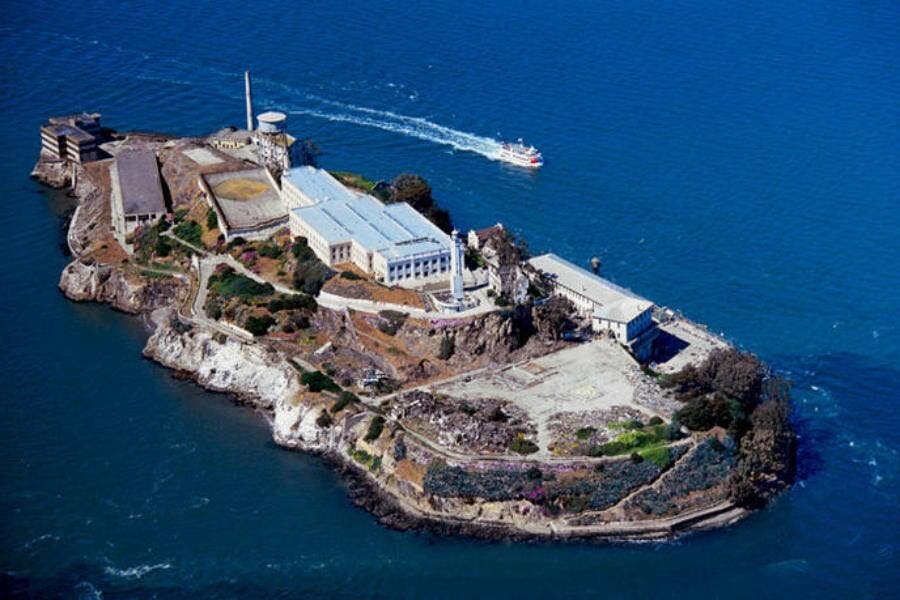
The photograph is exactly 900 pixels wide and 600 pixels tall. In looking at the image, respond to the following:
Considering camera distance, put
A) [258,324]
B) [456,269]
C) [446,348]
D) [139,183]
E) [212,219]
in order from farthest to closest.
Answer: [139,183]
[212,219]
[258,324]
[456,269]
[446,348]

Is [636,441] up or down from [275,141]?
down

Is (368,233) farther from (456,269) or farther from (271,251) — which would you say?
(456,269)

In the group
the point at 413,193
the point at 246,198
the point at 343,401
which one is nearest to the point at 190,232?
the point at 246,198

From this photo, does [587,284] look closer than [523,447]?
No

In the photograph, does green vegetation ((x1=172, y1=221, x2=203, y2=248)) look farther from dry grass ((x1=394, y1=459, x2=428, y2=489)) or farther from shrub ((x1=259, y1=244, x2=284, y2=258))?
dry grass ((x1=394, y1=459, x2=428, y2=489))

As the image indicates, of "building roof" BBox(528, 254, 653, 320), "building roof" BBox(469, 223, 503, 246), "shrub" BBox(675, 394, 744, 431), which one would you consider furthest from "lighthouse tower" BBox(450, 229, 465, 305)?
"shrub" BBox(675, 394, 744, 431)

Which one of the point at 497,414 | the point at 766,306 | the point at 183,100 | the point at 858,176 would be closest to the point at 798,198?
the point at 858,176

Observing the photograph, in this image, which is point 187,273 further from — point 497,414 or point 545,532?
point 545,532

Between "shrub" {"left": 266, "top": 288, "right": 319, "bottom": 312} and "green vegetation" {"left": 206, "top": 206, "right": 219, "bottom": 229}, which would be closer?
"shrub" {"left": 266, "top": 288, "right": 319, "bottom": 312}
